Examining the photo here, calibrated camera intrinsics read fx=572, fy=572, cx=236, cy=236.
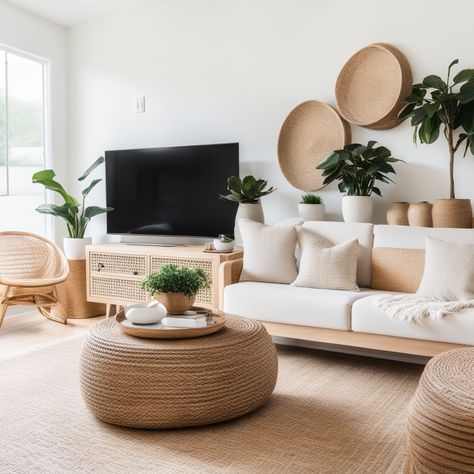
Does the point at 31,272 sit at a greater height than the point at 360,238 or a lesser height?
lesser

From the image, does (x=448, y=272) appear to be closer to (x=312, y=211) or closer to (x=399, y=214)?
(x=399, y=214)

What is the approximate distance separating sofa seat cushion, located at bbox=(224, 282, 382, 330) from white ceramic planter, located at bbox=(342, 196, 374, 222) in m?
0.52

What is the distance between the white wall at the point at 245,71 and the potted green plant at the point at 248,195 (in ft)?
0.92

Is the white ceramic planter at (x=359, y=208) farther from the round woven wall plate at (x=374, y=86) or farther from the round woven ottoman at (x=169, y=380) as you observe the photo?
the round woven ottoman at (x=169, y=380)

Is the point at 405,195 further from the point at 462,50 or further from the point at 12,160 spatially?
the point at 12,160

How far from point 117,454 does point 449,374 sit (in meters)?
1.23

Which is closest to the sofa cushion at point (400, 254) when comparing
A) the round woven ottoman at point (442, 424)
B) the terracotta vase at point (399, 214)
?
the terracotta vase at point (399, 214)

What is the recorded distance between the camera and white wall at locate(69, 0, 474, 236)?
379 centimetres

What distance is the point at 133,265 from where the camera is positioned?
14.4 feet

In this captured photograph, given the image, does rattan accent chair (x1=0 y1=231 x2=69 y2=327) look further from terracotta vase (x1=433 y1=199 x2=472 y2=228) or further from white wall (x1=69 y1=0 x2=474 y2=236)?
terracotta vase (x1=433 y1=199 x2=472 y2=228)

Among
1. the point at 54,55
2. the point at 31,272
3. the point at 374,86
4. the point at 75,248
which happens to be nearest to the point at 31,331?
the point at 31,272

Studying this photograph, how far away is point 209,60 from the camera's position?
456cm

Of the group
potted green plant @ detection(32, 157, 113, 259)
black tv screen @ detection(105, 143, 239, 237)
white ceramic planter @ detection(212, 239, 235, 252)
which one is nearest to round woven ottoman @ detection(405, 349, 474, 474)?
white ceramic planter @ detection(212, 239, 235, 252)

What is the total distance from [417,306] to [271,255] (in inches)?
41.2
